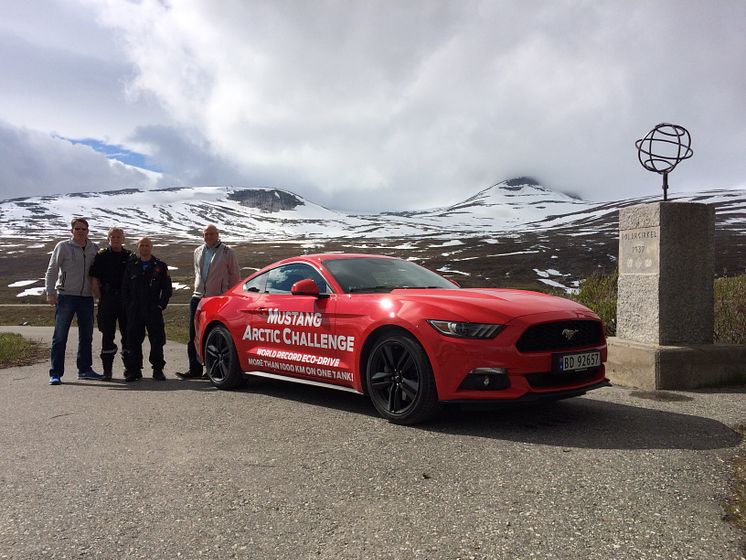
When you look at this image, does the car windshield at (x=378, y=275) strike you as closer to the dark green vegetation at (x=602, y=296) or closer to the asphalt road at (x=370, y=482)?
the asphalt road at (x=370, y=482)

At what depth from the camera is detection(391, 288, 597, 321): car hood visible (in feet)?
15.0

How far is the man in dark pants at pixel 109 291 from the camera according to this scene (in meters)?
7.95

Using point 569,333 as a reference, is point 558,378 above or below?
below

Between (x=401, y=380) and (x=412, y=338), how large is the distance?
14.3 inches

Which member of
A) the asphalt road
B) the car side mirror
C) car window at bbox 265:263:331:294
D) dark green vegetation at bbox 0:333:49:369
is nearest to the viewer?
the asphalt road

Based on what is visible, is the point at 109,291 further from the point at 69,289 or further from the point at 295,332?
the point at 295,332

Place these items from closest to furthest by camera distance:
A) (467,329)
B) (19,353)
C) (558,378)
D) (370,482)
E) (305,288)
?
(370,482) < (467,329) < (558,378) < (305,288) < (19,353)

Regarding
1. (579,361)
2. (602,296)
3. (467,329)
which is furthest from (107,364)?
(602,296)

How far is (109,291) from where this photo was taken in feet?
26.3

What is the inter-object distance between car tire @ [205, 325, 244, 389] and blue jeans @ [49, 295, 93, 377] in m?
1.95

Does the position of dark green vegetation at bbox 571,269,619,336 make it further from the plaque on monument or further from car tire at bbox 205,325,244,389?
car tire at bbox 205,325,244,389

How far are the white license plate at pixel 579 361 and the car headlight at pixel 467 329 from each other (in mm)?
604

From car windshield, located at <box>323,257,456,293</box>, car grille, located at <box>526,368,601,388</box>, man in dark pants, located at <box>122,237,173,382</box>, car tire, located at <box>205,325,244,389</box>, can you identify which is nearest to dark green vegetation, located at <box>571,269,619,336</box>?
car windshield, located at <box>323,257,456,293</box>

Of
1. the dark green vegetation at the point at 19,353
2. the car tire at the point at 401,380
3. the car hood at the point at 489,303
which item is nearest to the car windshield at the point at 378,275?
the car hood at the point at 489,303
